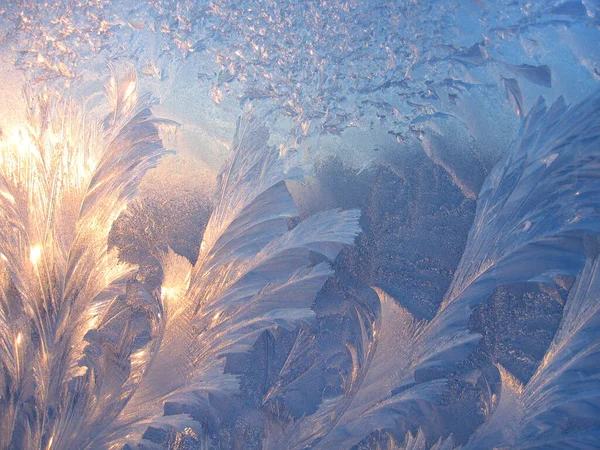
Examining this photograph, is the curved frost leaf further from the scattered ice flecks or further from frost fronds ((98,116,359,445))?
frost fronds ((98,116,359,445))

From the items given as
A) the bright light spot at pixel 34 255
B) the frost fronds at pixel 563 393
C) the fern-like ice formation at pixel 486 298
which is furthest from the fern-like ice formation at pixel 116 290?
the frost fronds at pixel 563 393

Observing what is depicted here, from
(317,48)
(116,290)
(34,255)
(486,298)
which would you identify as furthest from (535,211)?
(34,255)

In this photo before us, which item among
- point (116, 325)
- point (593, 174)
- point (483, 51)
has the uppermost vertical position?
point (483, 51)

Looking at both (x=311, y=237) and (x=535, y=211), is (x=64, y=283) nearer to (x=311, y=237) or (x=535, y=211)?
(x=311, y=237)

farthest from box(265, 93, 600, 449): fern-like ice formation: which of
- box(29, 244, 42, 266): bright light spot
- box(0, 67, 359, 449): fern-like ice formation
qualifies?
box(29, 244, 42, 266): bright light spot

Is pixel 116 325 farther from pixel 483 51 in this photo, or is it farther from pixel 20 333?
pixel 483 51

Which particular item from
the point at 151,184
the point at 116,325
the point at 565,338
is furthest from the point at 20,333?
the point at 565,338

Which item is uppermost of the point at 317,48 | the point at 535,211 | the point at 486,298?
the point at 317,48
